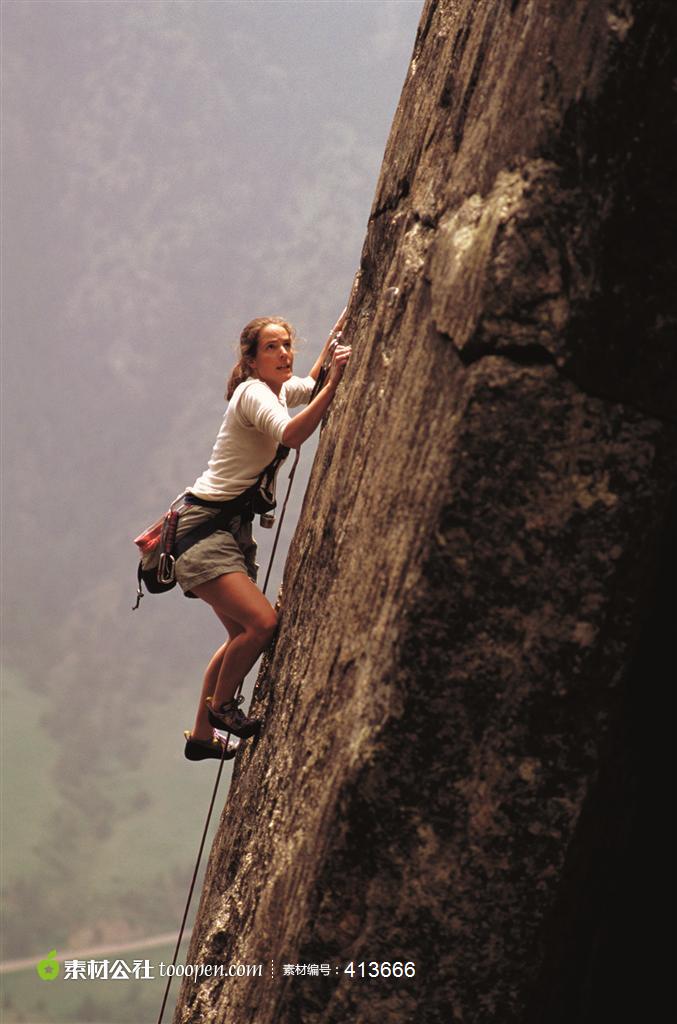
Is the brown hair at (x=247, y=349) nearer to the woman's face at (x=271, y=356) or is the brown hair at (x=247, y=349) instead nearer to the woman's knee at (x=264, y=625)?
the woman's face at (x=271, y=356)

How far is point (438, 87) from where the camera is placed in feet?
10.8

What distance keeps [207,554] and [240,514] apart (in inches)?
8.9

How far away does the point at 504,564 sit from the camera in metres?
2.66

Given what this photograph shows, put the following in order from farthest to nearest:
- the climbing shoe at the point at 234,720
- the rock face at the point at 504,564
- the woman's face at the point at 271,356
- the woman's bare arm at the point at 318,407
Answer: the woman's face at the point at 271,356
the climbing shoe at the point at 234,720
the woman's bare arm at the point at 318,407
the rock face at the point at 504,564

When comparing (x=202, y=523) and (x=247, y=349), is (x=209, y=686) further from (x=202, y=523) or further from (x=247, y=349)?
(x=247, y=349)

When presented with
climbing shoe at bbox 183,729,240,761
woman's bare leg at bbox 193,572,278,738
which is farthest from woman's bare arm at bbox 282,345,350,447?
climbing shoe at bbox 183,729,240,761

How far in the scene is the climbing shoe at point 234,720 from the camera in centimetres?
393

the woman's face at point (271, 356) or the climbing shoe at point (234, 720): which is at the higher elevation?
the woman's face at point (271, 356)

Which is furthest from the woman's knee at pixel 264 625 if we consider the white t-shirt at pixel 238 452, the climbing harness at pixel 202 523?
the white t-shirt at pixel 238 452

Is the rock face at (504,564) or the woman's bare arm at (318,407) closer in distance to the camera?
the rock face at (504,564)

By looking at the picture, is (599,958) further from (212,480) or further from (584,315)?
(212,480)

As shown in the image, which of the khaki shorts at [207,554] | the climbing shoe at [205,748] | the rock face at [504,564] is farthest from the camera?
the climbing shoe at [205,748]

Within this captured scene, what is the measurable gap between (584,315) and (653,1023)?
7.05 ft

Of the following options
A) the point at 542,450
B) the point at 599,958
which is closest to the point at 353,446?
the point at 542,450
